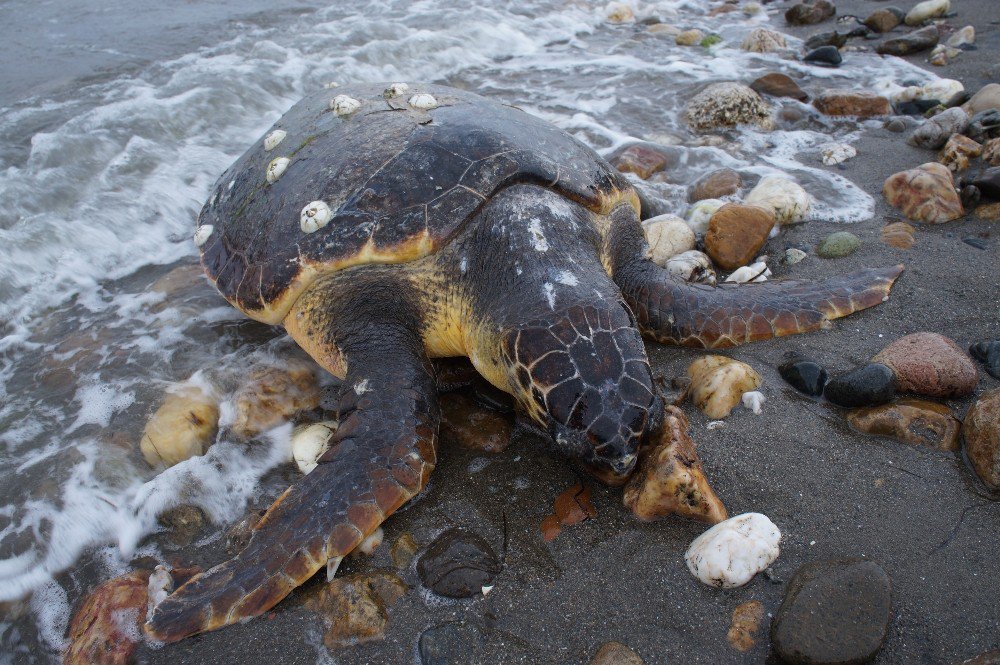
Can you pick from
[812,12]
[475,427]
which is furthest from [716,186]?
[812,12]

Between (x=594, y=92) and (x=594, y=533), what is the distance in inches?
211

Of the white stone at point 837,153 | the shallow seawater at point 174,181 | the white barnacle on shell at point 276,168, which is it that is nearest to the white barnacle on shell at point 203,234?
the shallow seawater at point 174,181

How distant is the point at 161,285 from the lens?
3.77 metres

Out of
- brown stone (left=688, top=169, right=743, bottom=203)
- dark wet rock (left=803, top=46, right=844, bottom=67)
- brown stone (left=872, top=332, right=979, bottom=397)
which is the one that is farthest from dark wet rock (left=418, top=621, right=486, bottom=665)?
dark wet rock (left=803, top=46, right=844, bottom=67)

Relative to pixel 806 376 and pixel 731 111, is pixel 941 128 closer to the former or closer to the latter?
pixel 731 111

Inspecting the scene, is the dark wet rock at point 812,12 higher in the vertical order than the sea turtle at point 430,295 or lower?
higher

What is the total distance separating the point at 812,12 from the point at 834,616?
849 cm

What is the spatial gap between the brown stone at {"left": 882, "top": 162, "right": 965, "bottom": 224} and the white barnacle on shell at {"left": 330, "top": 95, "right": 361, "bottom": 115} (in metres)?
3.32

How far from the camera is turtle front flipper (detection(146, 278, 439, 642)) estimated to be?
183cm

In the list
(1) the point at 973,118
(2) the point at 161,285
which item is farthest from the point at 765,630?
(1) the point at 973,118

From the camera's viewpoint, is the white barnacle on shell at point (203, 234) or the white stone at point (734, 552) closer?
the white stone at point (734, 552)

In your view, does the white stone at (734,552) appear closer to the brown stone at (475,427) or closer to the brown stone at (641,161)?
the brown stone at (475,427)

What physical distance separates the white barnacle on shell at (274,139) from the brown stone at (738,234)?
2.58 meters

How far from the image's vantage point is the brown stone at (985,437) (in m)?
1.92
